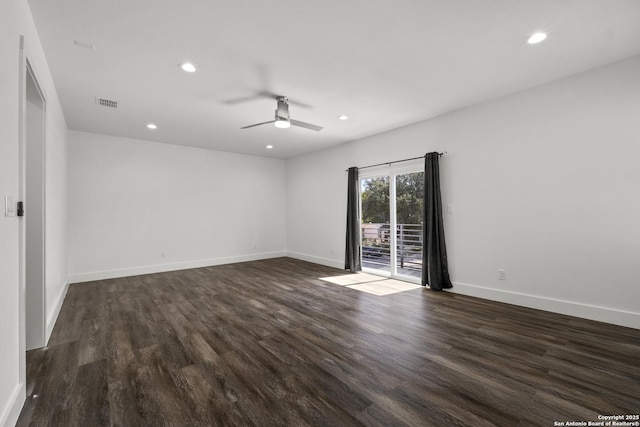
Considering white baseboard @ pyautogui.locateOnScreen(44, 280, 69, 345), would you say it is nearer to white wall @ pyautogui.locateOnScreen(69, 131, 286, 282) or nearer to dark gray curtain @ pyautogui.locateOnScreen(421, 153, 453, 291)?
white wall @ pyautogui.locateOnScreen(69, 131, 286, 282)

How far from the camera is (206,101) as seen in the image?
3.67 metres

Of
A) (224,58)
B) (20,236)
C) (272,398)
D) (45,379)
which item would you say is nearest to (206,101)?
(224,58)

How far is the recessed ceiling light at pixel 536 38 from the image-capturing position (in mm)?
2369

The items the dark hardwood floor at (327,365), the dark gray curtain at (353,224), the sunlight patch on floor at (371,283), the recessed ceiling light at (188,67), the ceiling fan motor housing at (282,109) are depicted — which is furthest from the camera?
the dark gray curtain at (353,224)

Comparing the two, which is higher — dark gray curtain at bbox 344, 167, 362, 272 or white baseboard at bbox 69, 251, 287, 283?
dark gray curtain at bbox 344, 167, 362, 272

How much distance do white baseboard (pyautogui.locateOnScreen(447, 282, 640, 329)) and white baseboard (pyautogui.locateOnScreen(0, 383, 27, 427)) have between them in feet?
15.3

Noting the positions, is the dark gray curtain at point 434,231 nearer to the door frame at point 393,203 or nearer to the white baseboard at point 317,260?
the door frame at point 393,203

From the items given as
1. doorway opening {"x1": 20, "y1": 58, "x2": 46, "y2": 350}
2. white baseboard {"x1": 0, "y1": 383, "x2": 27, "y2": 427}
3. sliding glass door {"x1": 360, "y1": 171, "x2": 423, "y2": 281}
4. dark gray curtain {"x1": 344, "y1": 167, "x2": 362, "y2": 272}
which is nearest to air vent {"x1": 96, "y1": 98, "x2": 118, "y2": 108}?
doorway opening {"x1": 20, "y1": 58, "x2": 46, "y2": 350}

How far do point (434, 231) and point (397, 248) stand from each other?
0.98 m

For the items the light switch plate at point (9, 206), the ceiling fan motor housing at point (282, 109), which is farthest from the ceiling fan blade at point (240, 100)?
the light switch plate at point (9, 206)

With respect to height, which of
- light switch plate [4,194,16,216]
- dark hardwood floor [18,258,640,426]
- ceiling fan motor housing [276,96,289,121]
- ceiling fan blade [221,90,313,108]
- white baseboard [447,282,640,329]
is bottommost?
dark hardwood floor [18,258,640,426]

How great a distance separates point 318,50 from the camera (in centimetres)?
259

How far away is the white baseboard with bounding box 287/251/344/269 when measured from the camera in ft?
20.3

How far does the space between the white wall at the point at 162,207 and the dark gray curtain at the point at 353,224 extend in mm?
2637
